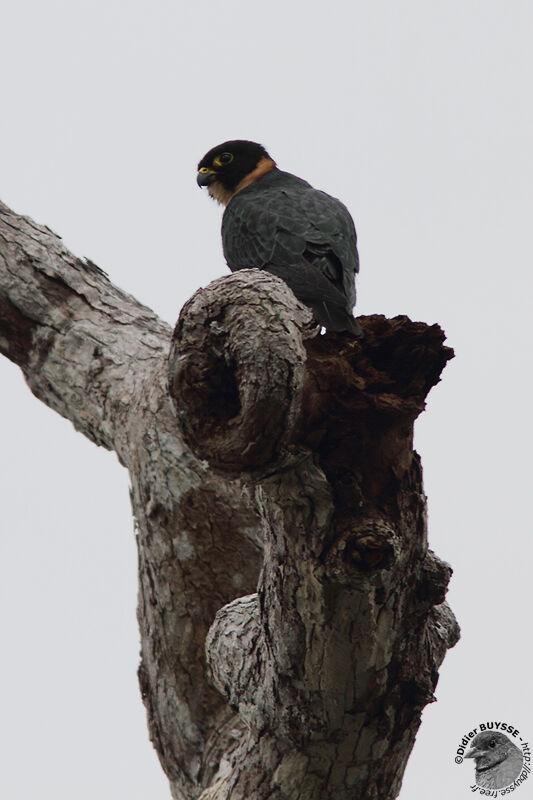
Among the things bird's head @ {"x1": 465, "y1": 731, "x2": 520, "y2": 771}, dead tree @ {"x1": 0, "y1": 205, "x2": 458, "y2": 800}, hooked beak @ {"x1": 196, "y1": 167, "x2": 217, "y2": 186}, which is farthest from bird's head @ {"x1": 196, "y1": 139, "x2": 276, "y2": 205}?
bird's head @ {"x1": 465, "y1": 731, "x2": 520, "y2": 771}

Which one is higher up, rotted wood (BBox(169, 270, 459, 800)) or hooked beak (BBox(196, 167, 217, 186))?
hooked beak (BBox(196, 167, 217, 186))

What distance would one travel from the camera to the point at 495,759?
351 centimetres

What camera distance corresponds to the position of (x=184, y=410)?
7.37ft

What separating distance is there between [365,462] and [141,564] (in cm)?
210

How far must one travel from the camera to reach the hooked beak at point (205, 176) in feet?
20.6

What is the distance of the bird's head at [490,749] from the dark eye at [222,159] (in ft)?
13.4

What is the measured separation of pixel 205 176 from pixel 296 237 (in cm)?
203

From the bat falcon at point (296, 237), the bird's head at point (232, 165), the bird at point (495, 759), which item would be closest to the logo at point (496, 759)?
the bird at point (495, 759)

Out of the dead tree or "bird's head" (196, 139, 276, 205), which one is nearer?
the dead tree

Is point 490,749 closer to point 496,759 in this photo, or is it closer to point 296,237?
point 496,759

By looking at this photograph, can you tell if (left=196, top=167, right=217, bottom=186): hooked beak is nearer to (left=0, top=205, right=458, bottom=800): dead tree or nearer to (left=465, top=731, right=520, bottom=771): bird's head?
(left=0, top=205, right=458, bottom=800): dead tree

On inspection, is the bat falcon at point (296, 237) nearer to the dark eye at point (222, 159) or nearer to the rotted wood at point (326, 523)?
the dark eye at point (222, 159)

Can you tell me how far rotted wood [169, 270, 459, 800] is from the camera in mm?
2248

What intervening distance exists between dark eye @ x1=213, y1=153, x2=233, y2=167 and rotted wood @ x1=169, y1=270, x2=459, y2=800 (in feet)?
13.3
